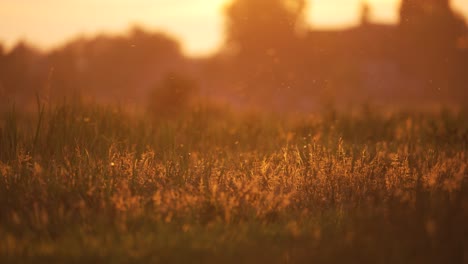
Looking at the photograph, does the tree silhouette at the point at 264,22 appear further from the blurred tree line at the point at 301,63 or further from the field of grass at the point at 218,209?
the field of grass at the point at 218,209

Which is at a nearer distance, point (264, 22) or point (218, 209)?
point (218, 209)

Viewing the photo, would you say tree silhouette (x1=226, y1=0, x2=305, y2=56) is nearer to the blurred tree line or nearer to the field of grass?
the blurred tree line

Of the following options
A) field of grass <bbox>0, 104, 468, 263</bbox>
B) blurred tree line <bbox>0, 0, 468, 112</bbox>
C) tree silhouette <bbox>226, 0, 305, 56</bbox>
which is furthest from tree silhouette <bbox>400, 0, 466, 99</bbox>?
field of grass <bbox>0, 104, 468, 263</bbox>

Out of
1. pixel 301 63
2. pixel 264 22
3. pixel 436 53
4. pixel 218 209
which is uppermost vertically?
pixel 264 22

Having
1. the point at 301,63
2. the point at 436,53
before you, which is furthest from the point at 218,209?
the point at 301,63

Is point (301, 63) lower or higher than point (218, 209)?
higher

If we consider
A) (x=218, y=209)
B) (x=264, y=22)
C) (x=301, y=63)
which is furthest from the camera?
(x=264, y=22)

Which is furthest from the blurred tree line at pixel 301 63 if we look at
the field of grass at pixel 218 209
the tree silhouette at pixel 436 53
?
the field of grass at pixel 218 209

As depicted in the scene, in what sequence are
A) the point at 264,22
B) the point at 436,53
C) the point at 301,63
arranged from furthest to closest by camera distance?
1. the point at 264,22
2. the point at 301,63
3. the point at 436,53

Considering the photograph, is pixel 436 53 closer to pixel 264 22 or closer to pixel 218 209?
pixel 264 22

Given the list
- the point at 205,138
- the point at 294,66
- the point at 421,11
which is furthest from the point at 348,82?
the point at 205,138

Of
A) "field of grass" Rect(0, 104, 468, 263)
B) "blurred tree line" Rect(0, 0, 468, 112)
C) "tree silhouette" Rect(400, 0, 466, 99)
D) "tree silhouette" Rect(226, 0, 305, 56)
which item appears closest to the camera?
"field of grass" Rect(0, 104, 468, 263)

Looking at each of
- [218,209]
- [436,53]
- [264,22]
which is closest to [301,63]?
[264,22]

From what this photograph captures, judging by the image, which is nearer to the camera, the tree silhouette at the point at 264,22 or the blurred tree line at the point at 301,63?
the blurred tree line at the point at 301,63
